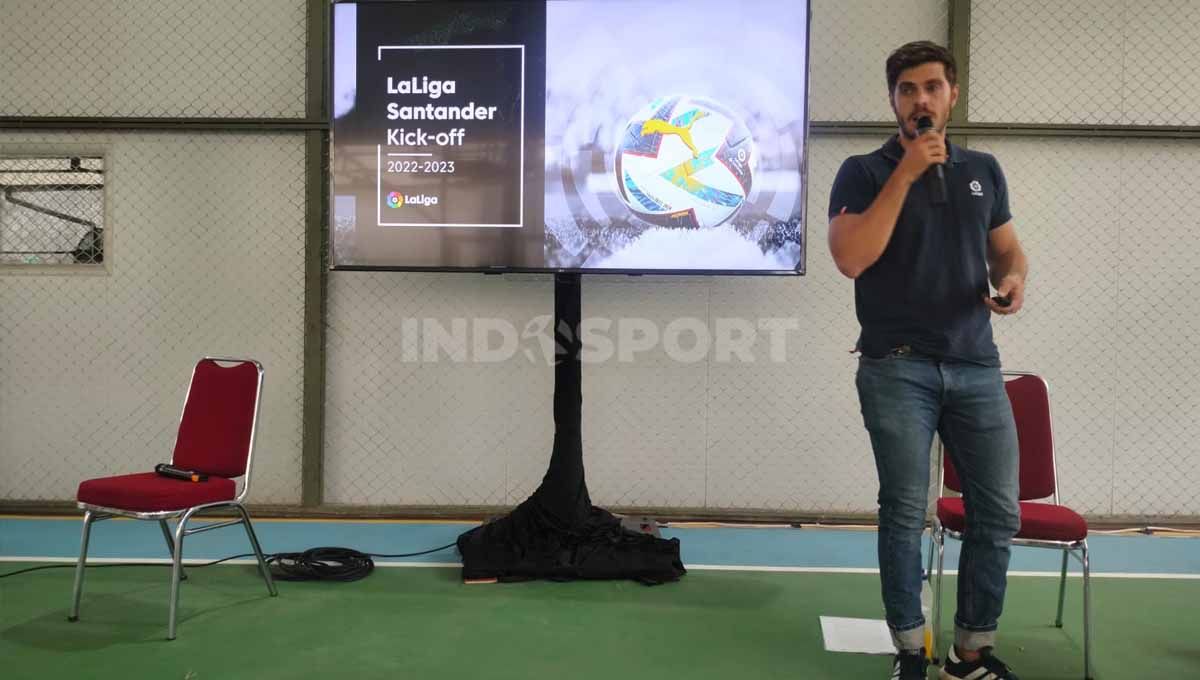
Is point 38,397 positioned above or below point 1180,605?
above

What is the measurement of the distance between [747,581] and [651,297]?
5.12 ft

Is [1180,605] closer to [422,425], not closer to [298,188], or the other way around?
[422,425]

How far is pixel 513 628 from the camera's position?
2910 millimetres

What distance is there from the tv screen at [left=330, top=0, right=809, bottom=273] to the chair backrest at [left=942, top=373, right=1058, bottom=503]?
1.13 meters

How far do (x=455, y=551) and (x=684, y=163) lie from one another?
191 cm

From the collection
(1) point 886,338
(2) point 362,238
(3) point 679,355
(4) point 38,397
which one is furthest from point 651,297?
(4) point 38,397

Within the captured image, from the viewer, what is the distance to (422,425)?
4527 millimetres

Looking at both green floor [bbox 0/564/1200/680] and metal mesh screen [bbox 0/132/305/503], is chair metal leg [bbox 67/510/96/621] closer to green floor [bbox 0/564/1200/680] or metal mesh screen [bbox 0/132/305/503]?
green floor [bbox 0/564/1200/680]

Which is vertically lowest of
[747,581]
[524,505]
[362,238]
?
[747,581]

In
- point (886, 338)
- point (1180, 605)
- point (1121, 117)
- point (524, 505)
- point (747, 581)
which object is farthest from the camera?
point (1121, 117)

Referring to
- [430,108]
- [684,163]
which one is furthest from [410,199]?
[684,163]

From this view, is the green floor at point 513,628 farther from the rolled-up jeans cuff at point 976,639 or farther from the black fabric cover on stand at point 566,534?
the rolled-up jeans cuff at point 976,639

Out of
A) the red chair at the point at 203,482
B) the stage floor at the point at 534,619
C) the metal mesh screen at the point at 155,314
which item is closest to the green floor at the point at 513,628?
the stage floor at the point at 534,619

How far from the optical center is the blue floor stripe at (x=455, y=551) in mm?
3719
